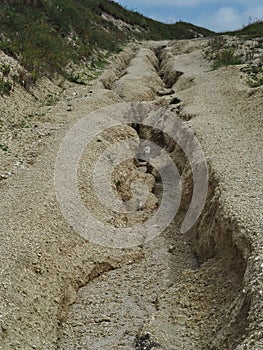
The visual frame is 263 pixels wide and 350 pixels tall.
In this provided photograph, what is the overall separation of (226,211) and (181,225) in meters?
3.09

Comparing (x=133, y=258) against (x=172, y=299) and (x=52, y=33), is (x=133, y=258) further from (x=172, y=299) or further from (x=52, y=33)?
(x=52, y=33)

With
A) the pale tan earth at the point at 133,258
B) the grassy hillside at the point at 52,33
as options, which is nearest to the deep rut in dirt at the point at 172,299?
the pale tan earth at the point at 133,258

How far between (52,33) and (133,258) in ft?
72.0

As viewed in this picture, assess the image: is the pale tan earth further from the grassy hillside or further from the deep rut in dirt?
the grassy hillside

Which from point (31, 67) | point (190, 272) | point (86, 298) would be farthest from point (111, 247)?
point (31, 67)

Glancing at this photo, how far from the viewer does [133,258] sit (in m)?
11.2

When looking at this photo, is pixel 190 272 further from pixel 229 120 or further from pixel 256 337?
pixel 229 120

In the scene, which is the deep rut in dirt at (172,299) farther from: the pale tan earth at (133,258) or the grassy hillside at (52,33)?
the grassy hillside at (52,33)

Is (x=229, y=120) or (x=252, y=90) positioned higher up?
(x=252, y=90)

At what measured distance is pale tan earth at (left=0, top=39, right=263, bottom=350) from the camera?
7.68 m

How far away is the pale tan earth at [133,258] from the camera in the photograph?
7.68m

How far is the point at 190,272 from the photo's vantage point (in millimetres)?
Result: 9320

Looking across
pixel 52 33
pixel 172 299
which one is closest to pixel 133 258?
pixel 172 299

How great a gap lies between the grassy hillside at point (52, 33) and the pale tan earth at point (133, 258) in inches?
274
